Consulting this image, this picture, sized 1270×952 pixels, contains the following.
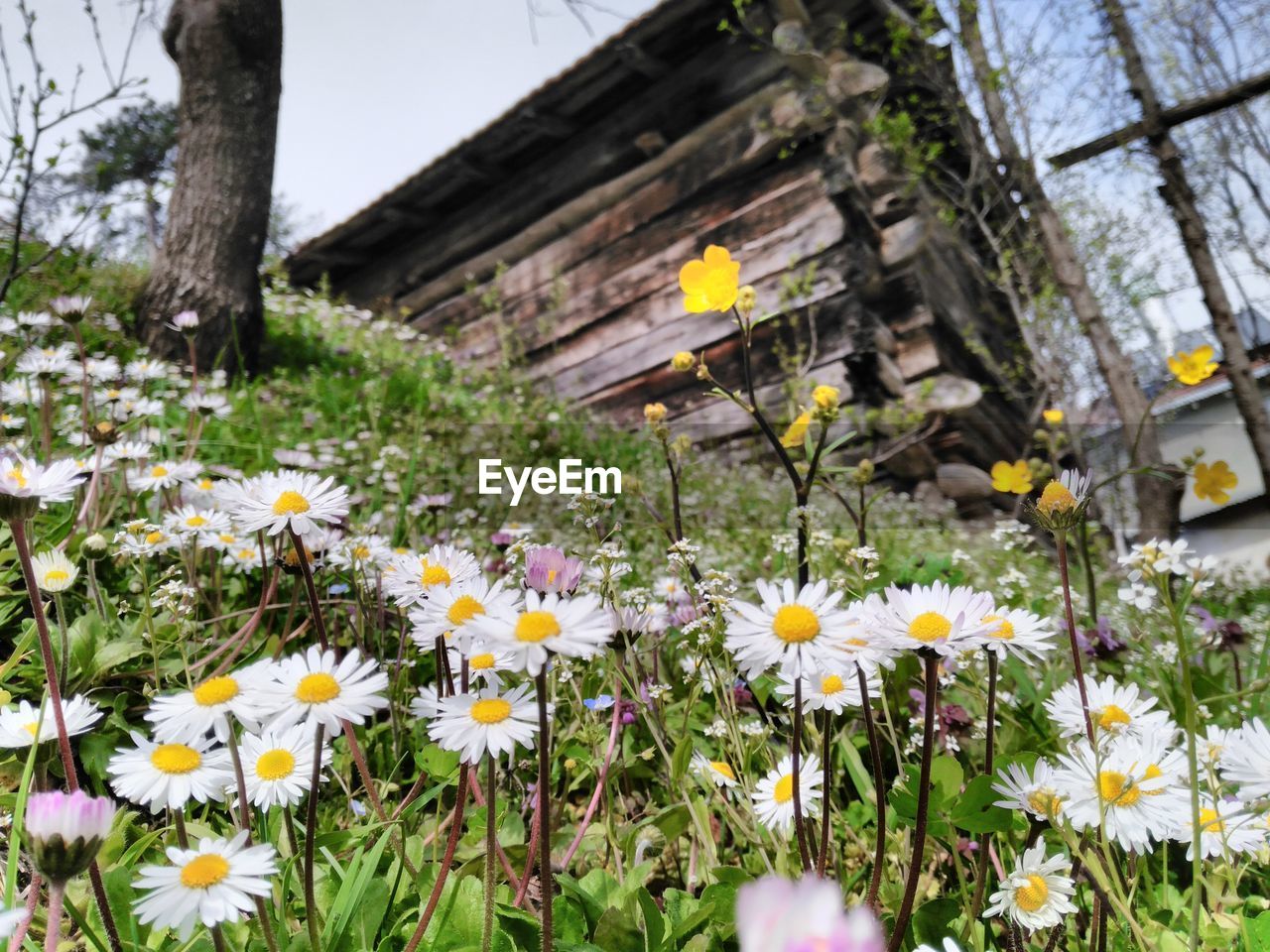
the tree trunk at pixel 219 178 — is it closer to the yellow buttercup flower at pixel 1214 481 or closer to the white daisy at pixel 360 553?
the white daisy at pixel 360 553

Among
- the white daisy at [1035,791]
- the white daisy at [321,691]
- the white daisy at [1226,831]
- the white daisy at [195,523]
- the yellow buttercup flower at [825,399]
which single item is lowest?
the white daisy at [1226,831]

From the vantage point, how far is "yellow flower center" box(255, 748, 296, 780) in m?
0.66

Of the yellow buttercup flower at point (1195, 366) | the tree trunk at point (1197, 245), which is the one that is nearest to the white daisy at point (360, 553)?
the yellow buttercup flower at point (1195, 366)

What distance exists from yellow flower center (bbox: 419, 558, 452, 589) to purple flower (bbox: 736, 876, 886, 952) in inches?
19.5

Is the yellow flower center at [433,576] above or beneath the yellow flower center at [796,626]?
above

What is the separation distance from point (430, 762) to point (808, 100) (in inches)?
174

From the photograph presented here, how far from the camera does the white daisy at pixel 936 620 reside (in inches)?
21.2

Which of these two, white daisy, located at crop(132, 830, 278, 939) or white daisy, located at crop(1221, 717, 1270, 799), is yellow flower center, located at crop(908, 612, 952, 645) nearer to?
white daisy, located at crop(1221, 717, 1270, 799)

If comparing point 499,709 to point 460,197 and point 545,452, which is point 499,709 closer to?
point 545,452

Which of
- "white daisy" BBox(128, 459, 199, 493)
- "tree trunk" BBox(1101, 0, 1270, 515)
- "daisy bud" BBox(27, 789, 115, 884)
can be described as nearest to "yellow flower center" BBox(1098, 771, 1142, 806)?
"daisy bud" BBox(27, 789, 115, 884)

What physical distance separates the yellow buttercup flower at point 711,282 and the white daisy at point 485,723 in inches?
22.8

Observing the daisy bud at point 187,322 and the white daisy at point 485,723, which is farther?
the daisy bud at point 187,322

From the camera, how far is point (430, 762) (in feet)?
2.71

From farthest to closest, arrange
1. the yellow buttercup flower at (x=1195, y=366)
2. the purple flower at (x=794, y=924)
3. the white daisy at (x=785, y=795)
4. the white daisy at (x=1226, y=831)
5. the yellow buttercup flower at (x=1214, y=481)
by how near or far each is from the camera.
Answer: the yellow buttercup flower at (x=1195, y=366) < the yellow buttercup flower at (x=1214, y=481) < the white daisy at (x=785, y=795) < the white daisy at (x=1226, y=831) < the purple flower at (x=794, y=924)
